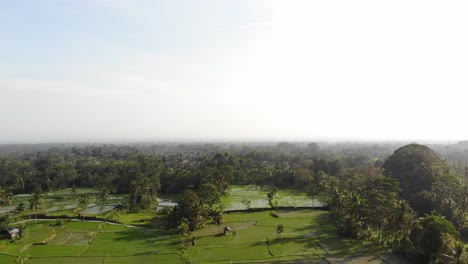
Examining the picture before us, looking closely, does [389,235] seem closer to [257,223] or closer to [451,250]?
[451,250]

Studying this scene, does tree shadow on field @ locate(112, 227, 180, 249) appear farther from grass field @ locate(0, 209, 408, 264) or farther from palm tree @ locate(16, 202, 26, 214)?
palm tree @ locate(16, 202, 26, 214)

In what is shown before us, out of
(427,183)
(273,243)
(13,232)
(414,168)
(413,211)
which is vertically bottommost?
(273,243)

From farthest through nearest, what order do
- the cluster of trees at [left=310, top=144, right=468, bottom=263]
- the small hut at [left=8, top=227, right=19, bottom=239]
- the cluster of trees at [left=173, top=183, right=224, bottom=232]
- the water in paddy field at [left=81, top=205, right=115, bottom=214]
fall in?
the water in paddy field at [left=81, top=205, right=115, bottom=214] < the cluster of trees at [left=173, top=183, right=224, bottom=232] < the small hut at [left=8, top=227, right=19, bottom=239] < the cluster of trees at [left=310, top=144, right=468, bottom=263]

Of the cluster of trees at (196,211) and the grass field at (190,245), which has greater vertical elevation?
the cluster of trees at (196,211)

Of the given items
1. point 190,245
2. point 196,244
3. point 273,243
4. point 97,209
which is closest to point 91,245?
point 190,245

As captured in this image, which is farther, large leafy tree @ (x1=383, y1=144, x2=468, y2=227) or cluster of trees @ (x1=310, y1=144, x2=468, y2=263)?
large leafy tree @ (x1=383, y1=144, x2=468, y2=227)

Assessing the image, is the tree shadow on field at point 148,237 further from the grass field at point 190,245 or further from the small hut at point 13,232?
the small hut at point 13,232

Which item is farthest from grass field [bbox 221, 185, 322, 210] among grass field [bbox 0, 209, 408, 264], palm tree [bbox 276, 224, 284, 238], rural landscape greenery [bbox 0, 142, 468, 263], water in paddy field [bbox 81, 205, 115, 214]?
water in paddy field [bbox 81, 205, 115, 214]

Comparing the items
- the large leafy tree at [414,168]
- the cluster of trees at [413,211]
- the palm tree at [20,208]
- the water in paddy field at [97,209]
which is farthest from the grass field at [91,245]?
the large leafy tree at [414,168]

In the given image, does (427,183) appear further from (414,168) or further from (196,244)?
(196,244)

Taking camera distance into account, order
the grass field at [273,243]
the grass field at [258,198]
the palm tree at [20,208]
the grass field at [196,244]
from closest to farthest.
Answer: the grass field at [196,244] < the grass field at [273,243] < the palm tree at [20,208] < the grass field at [258,198]

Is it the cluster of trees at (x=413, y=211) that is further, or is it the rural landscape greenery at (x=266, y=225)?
the rural landscape greenery at (x=266, y=225)

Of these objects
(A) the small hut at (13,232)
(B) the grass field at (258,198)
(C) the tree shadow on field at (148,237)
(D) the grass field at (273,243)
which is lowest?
(B) the grass field at (258,198)
